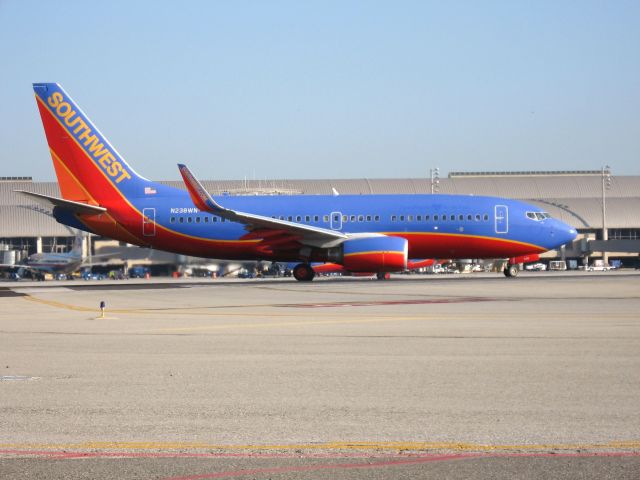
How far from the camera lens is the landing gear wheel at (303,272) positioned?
153 feet

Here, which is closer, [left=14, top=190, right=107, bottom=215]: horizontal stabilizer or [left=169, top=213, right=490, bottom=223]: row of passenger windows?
[left=14, top=190, right=107, bottom=215]: horizontal stabilizer

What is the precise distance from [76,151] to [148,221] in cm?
504

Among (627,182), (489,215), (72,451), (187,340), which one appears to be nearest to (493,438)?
(72,451)

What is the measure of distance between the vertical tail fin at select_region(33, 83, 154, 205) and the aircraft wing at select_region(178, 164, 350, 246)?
5.53 m

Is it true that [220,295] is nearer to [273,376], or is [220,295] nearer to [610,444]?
[273,376]

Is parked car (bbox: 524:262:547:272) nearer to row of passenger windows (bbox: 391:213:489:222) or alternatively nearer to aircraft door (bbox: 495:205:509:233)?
aircraft door (bbox: 495:205:509:233)

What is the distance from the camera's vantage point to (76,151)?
4688 centimetres

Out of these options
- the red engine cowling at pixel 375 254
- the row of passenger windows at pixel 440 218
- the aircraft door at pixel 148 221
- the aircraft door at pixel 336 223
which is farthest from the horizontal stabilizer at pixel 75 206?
the row of passenger windows at pixel 440 218

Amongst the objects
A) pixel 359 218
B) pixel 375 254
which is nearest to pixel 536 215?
pixel 359 218

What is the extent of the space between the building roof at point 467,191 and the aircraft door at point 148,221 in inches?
1962

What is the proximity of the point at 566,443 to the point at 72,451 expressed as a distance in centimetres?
434

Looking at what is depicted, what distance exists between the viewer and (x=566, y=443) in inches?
323

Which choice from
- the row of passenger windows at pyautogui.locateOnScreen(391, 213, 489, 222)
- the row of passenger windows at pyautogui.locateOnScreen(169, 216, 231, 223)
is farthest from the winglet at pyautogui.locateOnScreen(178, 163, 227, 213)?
the row of passenger windows at pyautogui.locateOnScreen(391, 213, 489, 222)

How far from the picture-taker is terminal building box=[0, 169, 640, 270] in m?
98.2
